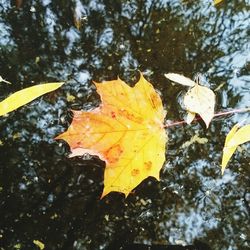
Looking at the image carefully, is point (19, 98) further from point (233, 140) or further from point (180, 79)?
point (233, 140)

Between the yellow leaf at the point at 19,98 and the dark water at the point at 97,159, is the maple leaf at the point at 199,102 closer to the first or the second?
the dark water at the point at 97,159

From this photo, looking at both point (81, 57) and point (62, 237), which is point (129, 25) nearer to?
point (81, 57)

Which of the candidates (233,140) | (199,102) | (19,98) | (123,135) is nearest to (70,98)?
(19,98)

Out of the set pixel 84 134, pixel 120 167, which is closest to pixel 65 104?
pixel 84 134

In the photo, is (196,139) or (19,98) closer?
(19,98)

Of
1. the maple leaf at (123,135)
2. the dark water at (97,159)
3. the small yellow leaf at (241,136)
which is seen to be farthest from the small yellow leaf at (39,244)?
the small yellow leaf at (241,136)

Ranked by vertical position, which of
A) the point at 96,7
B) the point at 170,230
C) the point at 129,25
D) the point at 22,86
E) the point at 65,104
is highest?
the point at 96,7

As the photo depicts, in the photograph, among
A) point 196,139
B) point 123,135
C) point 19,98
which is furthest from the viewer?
point 196,139
